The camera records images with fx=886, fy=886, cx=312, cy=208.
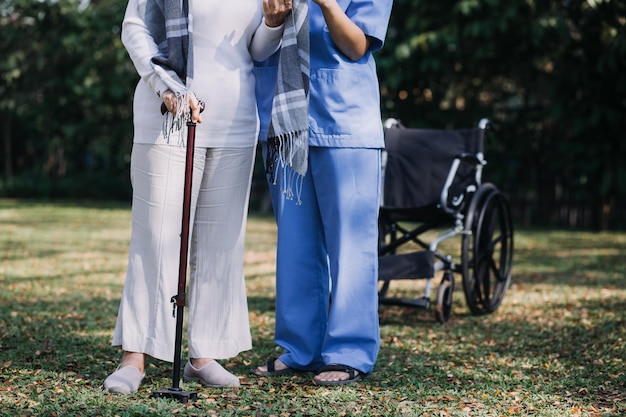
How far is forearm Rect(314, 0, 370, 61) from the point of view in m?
2.98

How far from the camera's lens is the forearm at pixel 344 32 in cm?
298

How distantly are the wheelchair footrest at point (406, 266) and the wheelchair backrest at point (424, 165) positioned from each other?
0.54 m

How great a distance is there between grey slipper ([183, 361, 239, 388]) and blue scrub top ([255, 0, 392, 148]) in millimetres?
876

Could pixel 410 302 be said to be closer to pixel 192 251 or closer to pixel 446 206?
pixel 446 206

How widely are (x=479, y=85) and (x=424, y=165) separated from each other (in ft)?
28.3

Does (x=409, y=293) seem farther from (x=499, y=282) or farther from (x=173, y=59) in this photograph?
(x=173, y=59)

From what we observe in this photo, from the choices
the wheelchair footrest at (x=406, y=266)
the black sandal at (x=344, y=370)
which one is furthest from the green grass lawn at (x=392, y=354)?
the wheelchair footrest at (x=406, y=266)

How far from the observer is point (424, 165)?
527 centimetres

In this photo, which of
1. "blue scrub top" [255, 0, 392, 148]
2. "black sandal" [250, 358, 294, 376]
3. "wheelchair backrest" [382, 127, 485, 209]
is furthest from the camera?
"wheelchair backrest" [382, 127, 485, 209]

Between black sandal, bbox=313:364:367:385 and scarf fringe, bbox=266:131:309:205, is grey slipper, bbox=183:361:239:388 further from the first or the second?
scarf fringe, bbox=266:131:309:205

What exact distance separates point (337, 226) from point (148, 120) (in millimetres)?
795

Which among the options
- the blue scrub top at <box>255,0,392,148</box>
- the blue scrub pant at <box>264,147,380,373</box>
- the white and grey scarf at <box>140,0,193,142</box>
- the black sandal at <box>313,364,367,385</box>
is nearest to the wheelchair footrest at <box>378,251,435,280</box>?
the blue scrub pant at <box>264,147,380,373</box>

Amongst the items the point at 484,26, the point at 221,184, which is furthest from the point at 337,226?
the point at 484,26

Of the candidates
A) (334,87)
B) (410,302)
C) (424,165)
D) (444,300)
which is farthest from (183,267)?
(424,165)
